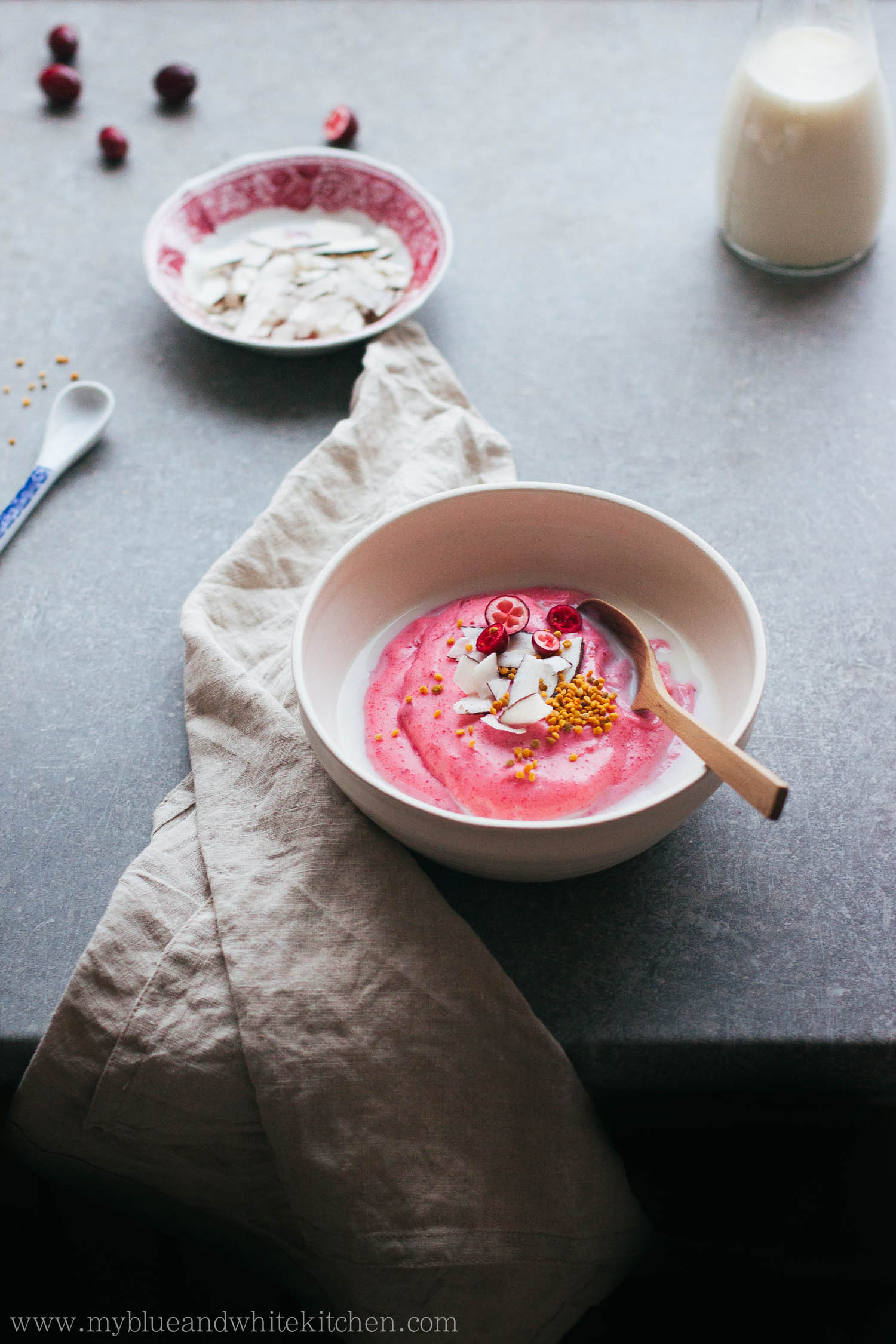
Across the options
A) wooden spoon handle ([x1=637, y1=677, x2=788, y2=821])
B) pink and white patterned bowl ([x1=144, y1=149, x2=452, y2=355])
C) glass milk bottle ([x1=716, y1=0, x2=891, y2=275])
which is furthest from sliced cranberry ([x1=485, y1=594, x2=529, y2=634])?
glass milk bottle ([x1=716, y1=0, x2=891, y2=275])

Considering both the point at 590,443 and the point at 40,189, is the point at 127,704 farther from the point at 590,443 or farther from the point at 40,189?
the point at 40,189

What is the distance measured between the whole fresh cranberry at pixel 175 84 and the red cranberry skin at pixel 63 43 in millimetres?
182

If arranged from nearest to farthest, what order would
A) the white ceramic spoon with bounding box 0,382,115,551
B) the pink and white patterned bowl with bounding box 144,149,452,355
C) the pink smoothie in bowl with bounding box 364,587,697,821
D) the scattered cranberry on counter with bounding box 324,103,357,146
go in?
the pink smoothie in bowl with bounding box 364,587,697,821
the white ceramic spoon with bounding box 0,382,115,551
the pink and white patterned bowl with bounding box 144,149,452,355
the scattered cranberry on counter with bounding box 324,103,357,146

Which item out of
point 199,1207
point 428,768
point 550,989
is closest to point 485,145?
point 428,768

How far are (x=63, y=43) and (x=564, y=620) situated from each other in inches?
52.0

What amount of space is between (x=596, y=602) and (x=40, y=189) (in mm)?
1036

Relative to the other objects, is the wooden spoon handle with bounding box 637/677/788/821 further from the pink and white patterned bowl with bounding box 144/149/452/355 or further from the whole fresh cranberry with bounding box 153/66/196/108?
the whole fresh cranberry with bounding box 153/66/196/108

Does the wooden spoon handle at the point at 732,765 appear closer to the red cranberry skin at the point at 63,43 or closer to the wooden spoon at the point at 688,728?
the wooden spoon at the point at 688,728

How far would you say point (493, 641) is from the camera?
28.8 inches

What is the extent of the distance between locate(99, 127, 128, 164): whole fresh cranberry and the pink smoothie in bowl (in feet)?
3.22

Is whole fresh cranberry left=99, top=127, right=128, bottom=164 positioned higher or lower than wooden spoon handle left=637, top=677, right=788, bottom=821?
higher

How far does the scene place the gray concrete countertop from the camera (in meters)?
0.68

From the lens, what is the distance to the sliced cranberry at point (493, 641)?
73 cm

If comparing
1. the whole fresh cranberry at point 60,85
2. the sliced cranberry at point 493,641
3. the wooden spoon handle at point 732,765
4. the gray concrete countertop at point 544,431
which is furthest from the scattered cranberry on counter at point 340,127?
the wooden spoon handle at point 732,765
